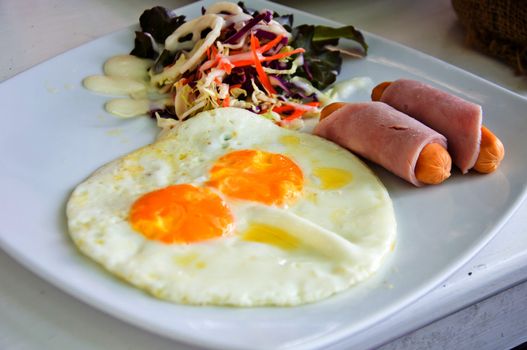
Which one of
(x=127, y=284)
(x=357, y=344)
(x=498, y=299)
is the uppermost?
(x=127, y=284)

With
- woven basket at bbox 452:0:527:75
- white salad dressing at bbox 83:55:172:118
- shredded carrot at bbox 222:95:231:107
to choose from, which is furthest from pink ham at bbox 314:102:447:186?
woven basket at bbox 452:0:527:75

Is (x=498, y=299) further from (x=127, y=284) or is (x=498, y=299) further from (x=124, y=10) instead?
(x=124, y=10)

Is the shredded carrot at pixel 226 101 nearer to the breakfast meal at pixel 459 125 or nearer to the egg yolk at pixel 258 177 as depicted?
the egg yolk at pixel 258 177

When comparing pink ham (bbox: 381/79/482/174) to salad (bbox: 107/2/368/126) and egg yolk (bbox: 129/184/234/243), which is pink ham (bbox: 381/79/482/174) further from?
egg yolk (bbox: 129/184/234/243)

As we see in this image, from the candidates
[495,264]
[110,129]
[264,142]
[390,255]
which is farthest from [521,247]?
[110,129]

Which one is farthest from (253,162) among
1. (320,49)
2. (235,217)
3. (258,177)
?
(320,49)

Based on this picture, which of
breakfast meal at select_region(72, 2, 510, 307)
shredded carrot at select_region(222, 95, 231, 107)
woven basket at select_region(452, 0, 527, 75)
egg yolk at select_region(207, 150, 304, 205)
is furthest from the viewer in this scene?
woven basket at select_region(452, 0, 527, 75)

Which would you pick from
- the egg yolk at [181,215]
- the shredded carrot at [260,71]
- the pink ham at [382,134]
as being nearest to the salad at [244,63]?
the shredded carrot at [260,71]
